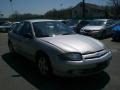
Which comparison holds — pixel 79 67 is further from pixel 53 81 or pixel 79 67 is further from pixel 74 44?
pixel 53 81

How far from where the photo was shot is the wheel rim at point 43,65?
593 cm

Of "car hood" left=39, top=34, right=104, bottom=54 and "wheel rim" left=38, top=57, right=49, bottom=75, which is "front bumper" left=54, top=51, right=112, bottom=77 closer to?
"car hood" left=39, top=34, right=104, bottom=54

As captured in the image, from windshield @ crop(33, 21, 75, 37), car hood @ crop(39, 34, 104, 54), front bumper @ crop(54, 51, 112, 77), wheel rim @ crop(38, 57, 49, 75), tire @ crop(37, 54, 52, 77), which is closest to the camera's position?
front bumper @ crop(54, 51, 112, 77)

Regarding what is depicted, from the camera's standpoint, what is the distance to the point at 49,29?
6.89 metres

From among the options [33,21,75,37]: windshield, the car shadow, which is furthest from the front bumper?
[33,21,75,37]: windshield

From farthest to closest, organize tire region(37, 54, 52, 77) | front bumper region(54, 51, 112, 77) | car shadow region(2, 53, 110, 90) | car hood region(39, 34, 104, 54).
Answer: tire region(37, 54, 52, 77) → car hood region(39, 34, 104, 54) → car shadow region(2, 53, 110, 90) → front bumper region(54, 51, 112, 77)

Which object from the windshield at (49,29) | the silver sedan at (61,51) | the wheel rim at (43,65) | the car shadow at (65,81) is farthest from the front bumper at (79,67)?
the windshield at (49,29)

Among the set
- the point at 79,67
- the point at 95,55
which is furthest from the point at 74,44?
the point at 79,67

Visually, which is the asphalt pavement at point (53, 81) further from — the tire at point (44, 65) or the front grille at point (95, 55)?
the front grille at point (95, 55)

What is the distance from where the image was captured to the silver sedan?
532 cm

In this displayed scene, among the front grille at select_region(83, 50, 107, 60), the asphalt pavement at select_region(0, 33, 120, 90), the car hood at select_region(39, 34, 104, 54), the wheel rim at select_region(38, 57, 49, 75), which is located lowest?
the asphalt pavement at select_region(0, 33, 120, 90)

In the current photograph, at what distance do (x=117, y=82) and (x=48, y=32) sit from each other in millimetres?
2426

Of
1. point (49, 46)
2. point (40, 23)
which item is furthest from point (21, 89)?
point (40, 23)

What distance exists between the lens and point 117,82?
557cm
